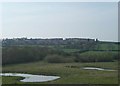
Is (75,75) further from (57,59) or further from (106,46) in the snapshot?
(106,46)

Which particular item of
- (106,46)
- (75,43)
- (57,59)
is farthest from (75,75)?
(75,43)

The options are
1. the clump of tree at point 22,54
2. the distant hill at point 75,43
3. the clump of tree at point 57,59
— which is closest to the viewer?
the clump of tree at point 22,54

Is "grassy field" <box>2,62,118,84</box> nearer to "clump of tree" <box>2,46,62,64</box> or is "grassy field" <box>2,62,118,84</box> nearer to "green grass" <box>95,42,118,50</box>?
"clump of tree" <box>2,46,62,64</box>

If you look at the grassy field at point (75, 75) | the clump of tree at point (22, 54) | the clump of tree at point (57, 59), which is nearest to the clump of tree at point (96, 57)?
the clump of tree at point (57, 59)

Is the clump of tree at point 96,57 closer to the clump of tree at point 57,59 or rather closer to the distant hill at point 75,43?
the clump of tree at point 57,59

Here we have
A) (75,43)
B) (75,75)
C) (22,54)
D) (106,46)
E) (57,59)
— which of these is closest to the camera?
(75,75)

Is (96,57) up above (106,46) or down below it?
below

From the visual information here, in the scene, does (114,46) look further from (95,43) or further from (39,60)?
Result: (39,60)

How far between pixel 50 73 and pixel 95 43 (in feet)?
198

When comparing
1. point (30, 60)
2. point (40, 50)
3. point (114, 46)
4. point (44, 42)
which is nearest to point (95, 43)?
point (114, 46)

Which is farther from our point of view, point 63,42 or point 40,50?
point 63,42

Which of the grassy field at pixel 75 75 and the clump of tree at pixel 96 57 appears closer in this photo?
the grassy field at pixel 75 75

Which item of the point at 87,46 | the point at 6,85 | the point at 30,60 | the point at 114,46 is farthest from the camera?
the point at 87,46

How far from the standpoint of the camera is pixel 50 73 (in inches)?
1959
